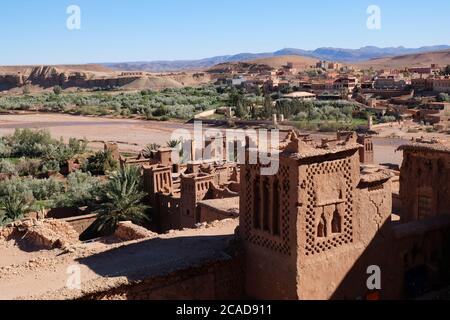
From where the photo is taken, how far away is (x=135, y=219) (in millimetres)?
20266

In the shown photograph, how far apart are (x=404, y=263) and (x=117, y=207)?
1125 cm

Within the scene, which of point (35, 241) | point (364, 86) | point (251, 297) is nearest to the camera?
point (251, 297)

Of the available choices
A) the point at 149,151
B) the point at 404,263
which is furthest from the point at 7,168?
the point at 404,263

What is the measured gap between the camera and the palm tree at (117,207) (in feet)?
65.6

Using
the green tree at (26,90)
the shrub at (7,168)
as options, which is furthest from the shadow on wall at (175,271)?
the green tree at (26,90)

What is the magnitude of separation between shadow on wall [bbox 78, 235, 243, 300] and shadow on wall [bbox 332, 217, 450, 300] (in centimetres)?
218

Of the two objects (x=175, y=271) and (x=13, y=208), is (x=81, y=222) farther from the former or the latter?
(x=175, y=271)

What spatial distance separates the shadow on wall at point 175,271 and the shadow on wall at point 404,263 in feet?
7.16

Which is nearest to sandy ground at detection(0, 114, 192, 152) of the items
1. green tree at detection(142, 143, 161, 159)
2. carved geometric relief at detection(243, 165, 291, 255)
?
green tree at detection(142, 143, 161, 159)

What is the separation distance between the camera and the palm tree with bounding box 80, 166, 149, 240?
65.6 feet

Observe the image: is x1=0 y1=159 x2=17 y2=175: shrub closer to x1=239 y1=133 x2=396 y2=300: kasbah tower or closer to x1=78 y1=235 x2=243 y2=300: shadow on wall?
x1=78 y1=235 x2=243 y2=300: shadow on wall
